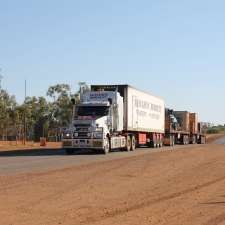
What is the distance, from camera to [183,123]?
226 feet

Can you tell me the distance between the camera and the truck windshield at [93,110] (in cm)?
3906

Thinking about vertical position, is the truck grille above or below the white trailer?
below

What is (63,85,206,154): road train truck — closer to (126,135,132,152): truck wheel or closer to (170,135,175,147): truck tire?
(126,135,132,152): truck wheel

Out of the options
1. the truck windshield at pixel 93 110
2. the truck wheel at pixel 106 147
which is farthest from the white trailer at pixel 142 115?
the truck wheel at pixel 106 147

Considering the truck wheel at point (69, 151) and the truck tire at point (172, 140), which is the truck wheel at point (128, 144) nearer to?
the truck wheel at point (69, 151)

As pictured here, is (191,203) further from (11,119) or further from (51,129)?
(51,129)

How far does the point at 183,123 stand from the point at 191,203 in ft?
178

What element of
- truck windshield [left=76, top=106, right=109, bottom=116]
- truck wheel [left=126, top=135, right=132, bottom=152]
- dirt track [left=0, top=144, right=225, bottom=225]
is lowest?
dirt track [left=0, top=144, right=225, bottom=225]

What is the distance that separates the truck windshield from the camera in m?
39.1

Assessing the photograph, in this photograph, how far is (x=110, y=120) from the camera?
39812 millimetres

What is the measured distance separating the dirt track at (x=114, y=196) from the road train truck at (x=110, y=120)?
12.7 metres

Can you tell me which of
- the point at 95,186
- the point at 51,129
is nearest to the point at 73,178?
the point at 95,186

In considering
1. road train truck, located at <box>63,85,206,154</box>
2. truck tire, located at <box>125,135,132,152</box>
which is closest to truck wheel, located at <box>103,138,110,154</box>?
road train truck, located at <box>63,85,206,154</box>

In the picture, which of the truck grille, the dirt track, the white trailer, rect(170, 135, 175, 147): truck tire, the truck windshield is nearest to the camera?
the dirt track
